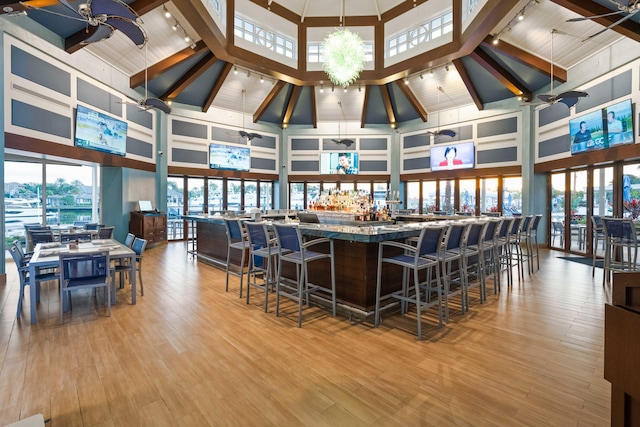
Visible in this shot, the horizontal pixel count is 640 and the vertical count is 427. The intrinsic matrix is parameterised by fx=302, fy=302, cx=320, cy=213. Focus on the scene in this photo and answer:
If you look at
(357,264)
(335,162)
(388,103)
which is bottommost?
(357,264)

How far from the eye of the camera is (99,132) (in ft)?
24.9

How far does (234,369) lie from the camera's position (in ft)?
8.00

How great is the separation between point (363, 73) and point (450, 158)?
4.49 m

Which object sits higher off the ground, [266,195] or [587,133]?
[587,133]

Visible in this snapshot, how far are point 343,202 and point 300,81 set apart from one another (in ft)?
20.4

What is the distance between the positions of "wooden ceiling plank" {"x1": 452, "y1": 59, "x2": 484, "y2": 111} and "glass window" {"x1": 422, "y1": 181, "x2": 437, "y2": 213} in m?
3.29

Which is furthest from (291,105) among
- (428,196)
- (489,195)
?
(489,195)

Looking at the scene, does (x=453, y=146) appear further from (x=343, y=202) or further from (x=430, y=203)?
(x=343, y=202)

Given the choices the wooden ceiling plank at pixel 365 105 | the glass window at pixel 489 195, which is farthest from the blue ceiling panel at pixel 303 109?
the glass window at pixel 489 195

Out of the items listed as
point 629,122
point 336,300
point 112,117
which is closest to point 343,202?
point 336,300

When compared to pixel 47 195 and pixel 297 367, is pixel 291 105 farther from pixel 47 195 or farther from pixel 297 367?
pixel 297 367

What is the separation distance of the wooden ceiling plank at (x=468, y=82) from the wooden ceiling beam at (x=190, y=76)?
7498 millimetres

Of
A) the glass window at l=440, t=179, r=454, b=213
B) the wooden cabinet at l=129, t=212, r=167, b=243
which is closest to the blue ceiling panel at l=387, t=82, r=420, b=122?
the glass window at l=440, t=179, r=454, b=213

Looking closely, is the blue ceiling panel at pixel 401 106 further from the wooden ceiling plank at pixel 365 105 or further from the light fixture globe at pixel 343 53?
the light fixture globe at pixel 343 53
